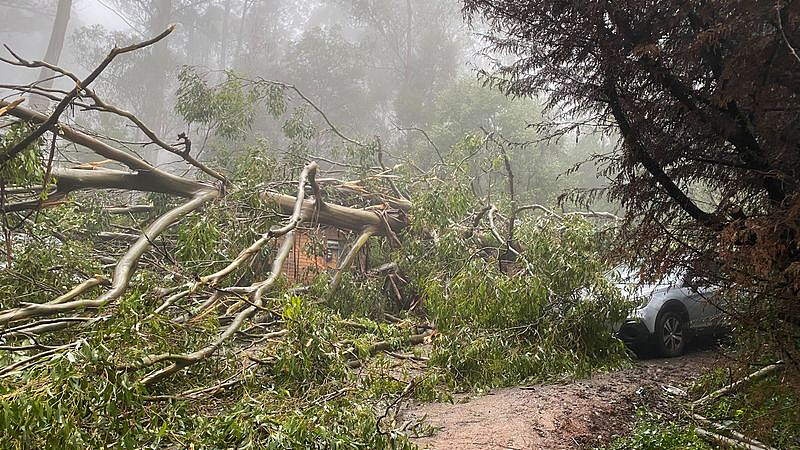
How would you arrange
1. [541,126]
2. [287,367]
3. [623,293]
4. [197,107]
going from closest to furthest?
[541,126] → [287,367] → [623,293] → [197,107]

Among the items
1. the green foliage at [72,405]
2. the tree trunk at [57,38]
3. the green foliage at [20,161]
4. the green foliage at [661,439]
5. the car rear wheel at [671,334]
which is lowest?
the green foliage at [661,439]

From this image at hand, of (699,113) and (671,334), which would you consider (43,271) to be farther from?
(671,334)

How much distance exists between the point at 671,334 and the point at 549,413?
10.1ft

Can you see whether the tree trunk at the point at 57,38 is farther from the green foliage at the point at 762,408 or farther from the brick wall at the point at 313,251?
the green foliage at the point at 762,408

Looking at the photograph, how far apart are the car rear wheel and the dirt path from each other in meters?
0.64

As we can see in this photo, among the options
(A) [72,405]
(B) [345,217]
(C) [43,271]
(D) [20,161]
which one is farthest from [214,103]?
(A) [72,405]

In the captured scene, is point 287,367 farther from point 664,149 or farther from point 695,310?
point 695,310

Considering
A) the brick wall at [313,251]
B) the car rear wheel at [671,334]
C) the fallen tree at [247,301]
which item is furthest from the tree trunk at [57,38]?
the car rear wheel at [671,334]

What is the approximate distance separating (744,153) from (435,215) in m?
5.53

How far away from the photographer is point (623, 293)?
273 inches

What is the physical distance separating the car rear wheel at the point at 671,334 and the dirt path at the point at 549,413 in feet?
2.10

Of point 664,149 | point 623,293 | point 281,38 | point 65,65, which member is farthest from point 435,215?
point 65,65

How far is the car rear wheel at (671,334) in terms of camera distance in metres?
7.12

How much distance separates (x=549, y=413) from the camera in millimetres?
4918
